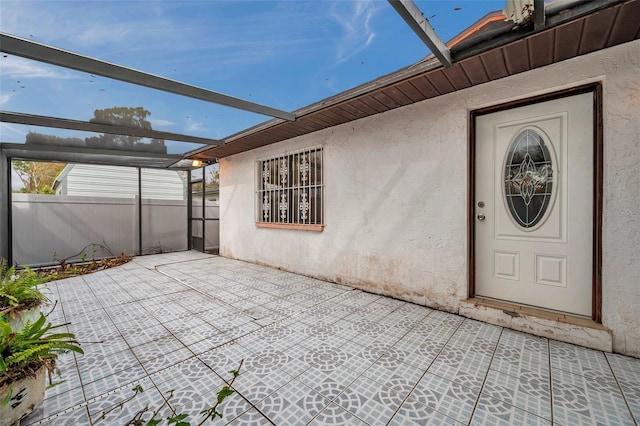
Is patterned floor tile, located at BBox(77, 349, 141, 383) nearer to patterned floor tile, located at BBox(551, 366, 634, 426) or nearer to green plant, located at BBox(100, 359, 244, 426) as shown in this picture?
green plant, located at BBox(100, 359, 244, 426)

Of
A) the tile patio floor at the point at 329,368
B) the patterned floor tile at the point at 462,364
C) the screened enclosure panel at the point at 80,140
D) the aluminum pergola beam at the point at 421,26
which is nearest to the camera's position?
the tile patio floor at the point at 329,368

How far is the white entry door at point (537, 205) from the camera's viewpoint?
7.86ft

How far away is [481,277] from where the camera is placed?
9.68ft

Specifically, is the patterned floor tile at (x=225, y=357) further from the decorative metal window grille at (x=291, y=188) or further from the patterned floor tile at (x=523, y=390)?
the decorative metal window grille at (x=291, y=188)

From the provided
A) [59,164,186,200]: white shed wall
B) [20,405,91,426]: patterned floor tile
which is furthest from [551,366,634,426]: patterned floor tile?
[59,164,186,200]: white shed wall

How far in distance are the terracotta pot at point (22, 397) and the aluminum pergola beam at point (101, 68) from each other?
236 centimetres

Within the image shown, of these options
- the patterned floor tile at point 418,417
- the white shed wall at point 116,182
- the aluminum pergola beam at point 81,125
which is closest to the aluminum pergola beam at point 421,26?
the patterned floor tile at point 418,417

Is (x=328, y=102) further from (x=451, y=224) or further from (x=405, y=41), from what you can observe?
(x=451, y=224)

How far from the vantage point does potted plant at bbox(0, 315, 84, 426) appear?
4.29 ft

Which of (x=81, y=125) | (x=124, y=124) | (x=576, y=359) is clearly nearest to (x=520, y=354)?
(x=576, y=359)

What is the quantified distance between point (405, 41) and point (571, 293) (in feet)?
9.30

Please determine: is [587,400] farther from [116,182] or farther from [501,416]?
[116,182]

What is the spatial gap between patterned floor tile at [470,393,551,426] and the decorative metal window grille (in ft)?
10.7

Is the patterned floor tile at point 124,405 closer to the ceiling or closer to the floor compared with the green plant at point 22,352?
closer to the floor
